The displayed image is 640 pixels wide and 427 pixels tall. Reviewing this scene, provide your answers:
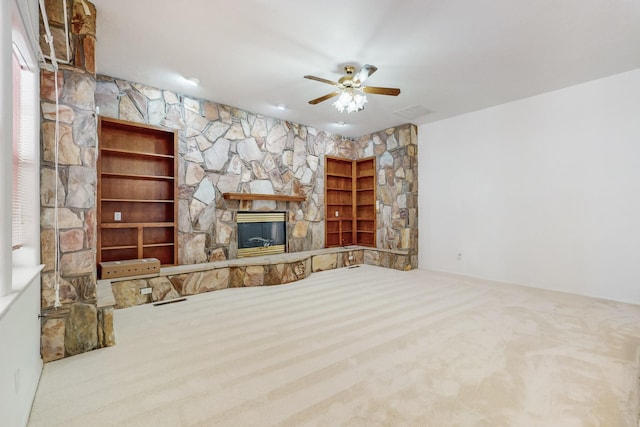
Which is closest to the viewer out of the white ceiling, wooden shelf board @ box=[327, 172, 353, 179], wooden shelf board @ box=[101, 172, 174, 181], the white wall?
the white ceiling

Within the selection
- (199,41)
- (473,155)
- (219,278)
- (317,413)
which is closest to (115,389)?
(317,413)

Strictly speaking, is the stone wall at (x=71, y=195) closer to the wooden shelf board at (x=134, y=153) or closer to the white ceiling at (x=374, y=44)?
the white ceiling at (x=374, y=44)

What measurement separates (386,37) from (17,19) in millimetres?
2839

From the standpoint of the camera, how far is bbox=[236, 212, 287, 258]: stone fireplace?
508 cm

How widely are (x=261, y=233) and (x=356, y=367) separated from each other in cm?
358

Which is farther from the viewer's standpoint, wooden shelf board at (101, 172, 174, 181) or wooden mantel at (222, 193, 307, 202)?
wooden mantel at (222, 193, 307, 202)

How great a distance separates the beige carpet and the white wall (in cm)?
75

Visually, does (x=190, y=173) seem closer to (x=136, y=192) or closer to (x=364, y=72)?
(x=136, y=192)

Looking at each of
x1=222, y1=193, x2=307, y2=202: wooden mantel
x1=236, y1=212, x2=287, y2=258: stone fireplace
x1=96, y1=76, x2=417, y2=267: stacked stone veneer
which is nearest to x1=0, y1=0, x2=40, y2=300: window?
x1=96, y1=76, x2=417, y2=267: stacked stone veneer

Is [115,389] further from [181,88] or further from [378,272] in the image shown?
[378,272]

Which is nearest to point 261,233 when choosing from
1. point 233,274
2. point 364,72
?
point 233,274

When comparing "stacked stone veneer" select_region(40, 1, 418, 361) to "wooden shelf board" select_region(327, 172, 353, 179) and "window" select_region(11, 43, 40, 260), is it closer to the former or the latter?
"window" select_region(11, 43, 40, 260)

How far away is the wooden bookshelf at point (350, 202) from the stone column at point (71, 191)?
4.58m

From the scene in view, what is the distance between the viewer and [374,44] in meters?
2.99
